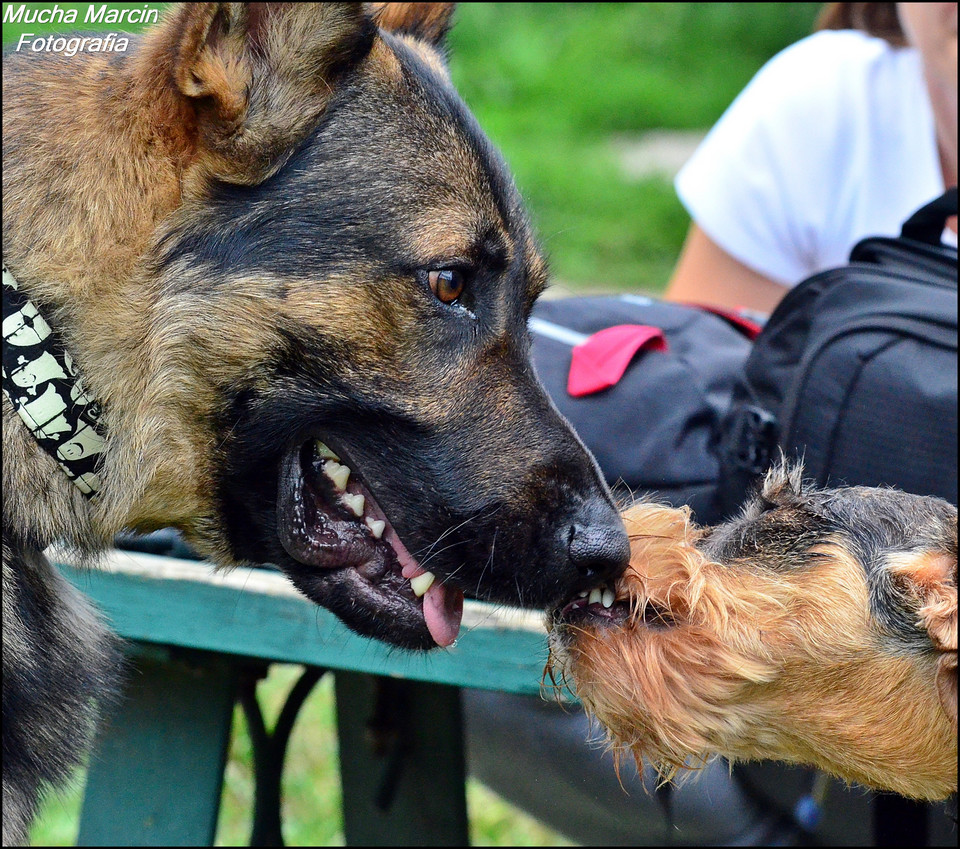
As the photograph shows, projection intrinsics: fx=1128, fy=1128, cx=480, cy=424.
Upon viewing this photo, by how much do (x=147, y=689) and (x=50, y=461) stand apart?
94cm

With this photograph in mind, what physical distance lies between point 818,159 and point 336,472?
268cm

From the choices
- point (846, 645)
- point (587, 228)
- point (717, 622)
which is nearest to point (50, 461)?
point (717, 622)

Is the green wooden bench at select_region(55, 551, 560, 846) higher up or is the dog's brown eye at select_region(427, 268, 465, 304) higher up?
the dog's brown eye at select_region(427, 268, 465, 304)

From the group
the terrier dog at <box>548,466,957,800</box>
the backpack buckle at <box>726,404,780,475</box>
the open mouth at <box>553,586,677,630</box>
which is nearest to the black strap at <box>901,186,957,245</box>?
the backpack buckle at <box>726,404,780,475</box>

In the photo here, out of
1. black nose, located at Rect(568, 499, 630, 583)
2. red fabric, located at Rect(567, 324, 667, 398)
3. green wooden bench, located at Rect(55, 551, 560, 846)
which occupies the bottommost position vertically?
green wooden bench, located at Rect(55, 551, 560, 846)

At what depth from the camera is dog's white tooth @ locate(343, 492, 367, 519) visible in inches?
92.1

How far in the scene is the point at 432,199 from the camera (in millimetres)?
2266

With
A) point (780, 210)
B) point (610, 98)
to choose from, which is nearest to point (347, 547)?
point (780, 210)

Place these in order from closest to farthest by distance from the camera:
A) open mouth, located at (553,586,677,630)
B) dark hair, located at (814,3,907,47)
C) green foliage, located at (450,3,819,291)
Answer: open mouth, located at (553,586,677,630), dark hair, located at (814,3,907,47), green foliage, located at (450,3,819,291)

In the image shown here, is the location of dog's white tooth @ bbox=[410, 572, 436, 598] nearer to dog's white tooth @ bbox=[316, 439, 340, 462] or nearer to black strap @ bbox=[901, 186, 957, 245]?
dog's white tooth @ bbox=[316, 439, 340, 462]

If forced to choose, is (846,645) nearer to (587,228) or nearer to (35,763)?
(35,763)

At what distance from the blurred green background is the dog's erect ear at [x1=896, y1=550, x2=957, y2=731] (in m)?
6.67

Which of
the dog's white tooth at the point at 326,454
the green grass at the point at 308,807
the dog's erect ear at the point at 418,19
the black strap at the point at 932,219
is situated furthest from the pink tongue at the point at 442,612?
the green grass at the point at 308,807

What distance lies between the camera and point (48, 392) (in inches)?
83.8
